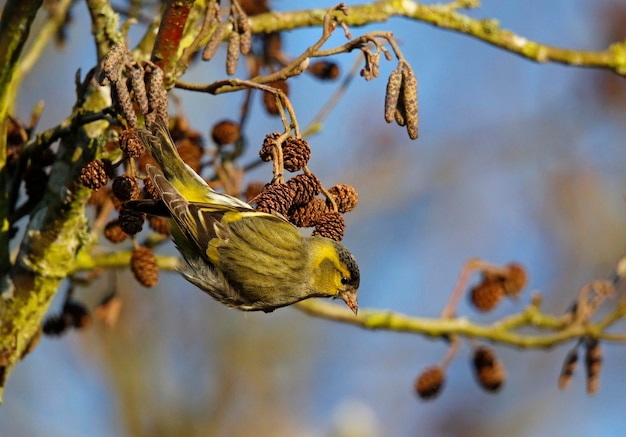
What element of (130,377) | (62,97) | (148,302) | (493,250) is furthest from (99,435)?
(493,250)

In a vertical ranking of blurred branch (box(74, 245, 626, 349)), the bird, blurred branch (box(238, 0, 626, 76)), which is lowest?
the bird

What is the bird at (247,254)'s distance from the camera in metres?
2.63

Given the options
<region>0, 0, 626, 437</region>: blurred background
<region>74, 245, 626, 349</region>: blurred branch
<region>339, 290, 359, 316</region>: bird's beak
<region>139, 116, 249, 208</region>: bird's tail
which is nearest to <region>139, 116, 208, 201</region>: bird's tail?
<region>139, 116, 249, 208</region>: bird's tail

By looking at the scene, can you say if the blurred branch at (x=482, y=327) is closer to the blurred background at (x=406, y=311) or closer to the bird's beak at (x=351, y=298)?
the bird's beak at (x=351, y=298)

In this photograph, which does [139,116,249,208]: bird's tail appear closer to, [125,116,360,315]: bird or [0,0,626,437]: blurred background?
[125,116,360,315]: bird

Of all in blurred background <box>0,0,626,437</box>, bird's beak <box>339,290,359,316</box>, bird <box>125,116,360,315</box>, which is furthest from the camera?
blurred background <box>0,0,626,437</box>

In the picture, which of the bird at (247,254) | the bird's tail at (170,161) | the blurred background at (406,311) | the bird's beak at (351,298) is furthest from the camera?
the blurred background at (406,311)

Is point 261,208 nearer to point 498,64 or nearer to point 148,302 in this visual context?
point 148,302

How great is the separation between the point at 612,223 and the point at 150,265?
548cm

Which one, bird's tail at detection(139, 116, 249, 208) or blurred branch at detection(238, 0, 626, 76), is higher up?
blurred branch at detection(238, 0, 626, 76)

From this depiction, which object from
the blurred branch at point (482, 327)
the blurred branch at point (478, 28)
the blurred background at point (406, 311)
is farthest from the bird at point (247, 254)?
the blurred background at point (406, 311)

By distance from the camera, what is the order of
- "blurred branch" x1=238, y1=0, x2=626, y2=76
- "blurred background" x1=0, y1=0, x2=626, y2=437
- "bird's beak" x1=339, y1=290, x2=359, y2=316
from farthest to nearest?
"blurred background" x1=0, y1=0, x2=626, y2=437 → "blurred branch" x1=238, y1=0, x2=626, y2=76 → "bird's beak" x1=339, y1=290, x2=359, y2=316

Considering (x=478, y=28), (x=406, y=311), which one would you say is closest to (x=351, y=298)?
(x=478, y=28)

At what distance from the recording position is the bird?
104 inches
